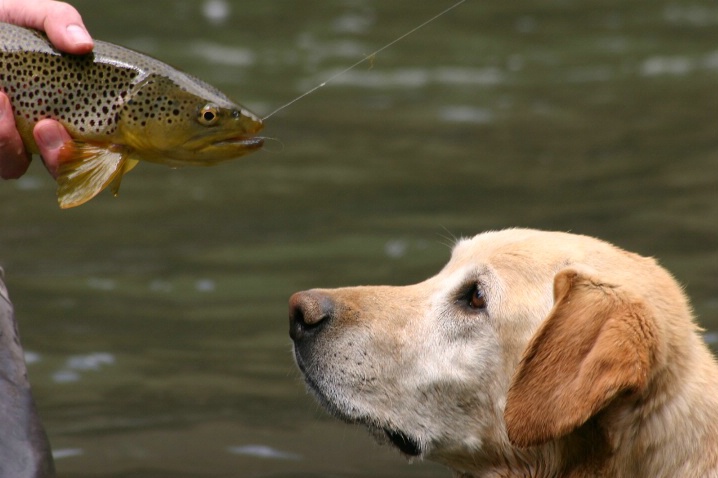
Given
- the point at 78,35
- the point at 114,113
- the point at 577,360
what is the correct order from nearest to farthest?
the point at 577,360
the point at 114,113
the point at 78,35

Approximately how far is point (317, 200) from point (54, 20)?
21.0 feet

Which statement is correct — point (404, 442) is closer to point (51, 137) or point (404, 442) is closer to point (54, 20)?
point (51, 137)

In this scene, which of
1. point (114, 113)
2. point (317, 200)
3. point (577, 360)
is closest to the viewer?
point (577, 360)

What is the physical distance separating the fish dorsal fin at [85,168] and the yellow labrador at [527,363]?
2.94ft

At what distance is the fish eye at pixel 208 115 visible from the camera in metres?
5.07

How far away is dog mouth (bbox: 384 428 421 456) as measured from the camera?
5.04 metres

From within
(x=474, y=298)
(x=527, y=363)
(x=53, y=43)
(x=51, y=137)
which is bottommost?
(x=527, y=363)

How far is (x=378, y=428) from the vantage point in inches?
199

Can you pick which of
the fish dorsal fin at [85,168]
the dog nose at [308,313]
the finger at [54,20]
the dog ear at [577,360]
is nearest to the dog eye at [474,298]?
the dog ear at [577,360]

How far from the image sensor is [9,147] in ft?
17.4

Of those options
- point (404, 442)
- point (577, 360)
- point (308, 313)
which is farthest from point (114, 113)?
point (577, 360)

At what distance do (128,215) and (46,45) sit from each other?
249 inches

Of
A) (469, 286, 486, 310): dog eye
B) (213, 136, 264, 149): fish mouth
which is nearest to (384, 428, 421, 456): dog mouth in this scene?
(469, 286, 486, 310): dog eye

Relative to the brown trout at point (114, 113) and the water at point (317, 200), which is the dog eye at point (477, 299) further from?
the water at point (317, 200)
